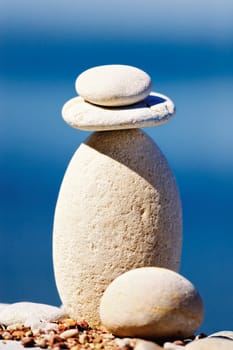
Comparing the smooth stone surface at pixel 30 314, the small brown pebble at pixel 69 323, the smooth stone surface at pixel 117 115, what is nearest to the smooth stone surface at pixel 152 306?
the small brown pebble at pixel 69 323

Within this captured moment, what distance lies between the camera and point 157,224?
7.06 metres

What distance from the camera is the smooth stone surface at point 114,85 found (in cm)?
697

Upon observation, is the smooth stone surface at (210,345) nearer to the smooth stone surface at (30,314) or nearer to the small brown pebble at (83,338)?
the small brown pebble at (83,338)

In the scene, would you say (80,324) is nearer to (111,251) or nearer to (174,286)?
(111,251)

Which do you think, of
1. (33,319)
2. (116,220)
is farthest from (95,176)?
(33,319)

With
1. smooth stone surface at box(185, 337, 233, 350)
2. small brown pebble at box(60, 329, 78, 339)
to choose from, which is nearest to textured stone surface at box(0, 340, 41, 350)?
small brown pebble at box(60, 329, 78, 339)

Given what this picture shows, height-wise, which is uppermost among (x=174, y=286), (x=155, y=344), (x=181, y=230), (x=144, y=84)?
(x=144, y=84)

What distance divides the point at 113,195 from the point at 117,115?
2.07 feet

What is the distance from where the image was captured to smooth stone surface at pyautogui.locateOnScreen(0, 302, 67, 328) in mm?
7391

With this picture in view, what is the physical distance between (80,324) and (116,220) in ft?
3.04

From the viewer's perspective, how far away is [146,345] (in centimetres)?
606

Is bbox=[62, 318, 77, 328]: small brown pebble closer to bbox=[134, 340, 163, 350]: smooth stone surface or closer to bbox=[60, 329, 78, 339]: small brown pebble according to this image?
bbox=[60, 329, 78, 339]: small brown pebble

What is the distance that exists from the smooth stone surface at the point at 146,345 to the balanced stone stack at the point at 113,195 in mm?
690

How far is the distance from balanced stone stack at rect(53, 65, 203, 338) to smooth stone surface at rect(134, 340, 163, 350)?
690 millimetres
